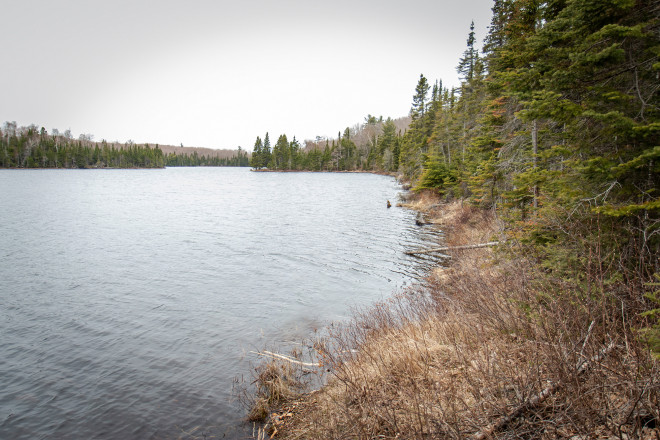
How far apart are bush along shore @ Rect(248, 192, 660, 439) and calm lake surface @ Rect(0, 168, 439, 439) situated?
1764mm

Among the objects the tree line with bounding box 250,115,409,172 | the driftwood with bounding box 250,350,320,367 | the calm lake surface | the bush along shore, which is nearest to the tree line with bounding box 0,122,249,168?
the tree line with bounding box 250,115,409,172

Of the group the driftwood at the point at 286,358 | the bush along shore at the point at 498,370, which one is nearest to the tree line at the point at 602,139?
the bush along shore at the point at 498,370

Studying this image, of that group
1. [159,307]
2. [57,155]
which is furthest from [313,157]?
[159,307]

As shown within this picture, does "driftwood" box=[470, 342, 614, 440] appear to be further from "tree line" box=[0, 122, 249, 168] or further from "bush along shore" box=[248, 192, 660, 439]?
"tree line" box=[0, 122, 249, 168]

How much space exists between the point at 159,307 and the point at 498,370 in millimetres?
11950

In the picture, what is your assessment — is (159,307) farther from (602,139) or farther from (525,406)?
(602,139)

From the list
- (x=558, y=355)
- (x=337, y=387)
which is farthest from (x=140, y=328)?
(x=558, y=355)

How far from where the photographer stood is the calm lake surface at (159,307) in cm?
729

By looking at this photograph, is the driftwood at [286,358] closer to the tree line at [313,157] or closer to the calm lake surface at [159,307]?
the calm lake surface at [159,307]

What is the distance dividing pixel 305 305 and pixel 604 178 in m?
9.69

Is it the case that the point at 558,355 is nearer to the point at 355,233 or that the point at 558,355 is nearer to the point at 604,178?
the point at 604,178

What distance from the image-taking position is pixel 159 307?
1271 cm

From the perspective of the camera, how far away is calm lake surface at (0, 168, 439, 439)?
7.29 metres

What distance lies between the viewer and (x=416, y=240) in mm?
22109
